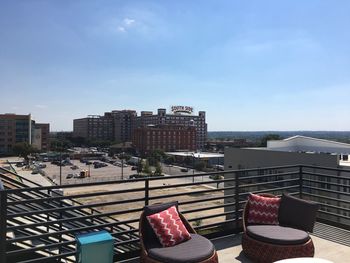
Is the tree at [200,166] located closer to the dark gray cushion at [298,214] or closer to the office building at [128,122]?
the office building at [128,122]

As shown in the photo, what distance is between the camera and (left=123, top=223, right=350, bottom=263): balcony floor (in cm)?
395

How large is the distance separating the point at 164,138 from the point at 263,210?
86862 mm

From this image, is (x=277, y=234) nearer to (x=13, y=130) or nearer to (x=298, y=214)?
(x=298, y=214)

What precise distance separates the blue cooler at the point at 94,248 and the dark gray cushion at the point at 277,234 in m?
1.73

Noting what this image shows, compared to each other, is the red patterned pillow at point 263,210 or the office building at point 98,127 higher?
the office building at point 98,127

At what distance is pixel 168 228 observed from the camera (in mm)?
3416

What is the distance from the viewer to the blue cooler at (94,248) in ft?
10.2

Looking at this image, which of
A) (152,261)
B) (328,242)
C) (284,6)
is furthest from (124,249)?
(284,6)

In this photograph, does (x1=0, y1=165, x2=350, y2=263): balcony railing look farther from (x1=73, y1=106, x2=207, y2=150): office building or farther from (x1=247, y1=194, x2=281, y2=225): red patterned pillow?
(x1=73, y1=106, x2=207, y2=150): office building

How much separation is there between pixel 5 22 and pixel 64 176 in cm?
4557

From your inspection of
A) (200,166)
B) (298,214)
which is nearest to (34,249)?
(298,214)

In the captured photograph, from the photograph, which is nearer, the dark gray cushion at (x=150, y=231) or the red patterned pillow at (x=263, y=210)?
the dark gray cushion at (x=150, y=231)

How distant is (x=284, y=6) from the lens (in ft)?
28.1

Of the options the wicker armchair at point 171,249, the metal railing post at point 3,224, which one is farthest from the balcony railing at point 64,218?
the wicker armchair at point 171,249
